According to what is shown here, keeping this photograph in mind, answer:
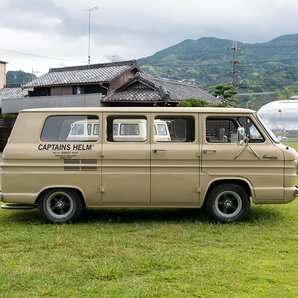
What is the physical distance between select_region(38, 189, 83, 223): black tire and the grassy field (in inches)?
9.1

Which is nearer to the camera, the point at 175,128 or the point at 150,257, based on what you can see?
the point at 150,257

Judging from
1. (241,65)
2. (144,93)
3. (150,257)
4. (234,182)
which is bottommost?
(150,257)

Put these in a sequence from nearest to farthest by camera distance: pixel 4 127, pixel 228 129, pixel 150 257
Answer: pixel 150 257 → pixel 228 129 → pixel 4 127

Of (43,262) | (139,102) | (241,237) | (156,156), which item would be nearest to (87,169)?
(156,156)

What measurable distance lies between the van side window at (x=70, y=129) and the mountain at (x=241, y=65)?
43713mm

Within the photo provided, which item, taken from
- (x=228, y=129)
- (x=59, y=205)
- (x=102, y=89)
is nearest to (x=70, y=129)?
(x=59, y=205)

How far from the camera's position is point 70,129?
7258 millimetres

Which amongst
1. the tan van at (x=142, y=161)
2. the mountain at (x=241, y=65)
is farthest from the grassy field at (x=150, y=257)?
the mountain at (x=241, y=65)

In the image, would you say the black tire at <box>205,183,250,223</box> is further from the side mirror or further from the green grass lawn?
the side mirror

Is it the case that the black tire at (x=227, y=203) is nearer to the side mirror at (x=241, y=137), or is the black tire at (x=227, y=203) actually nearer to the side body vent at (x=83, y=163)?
the side mirror at (x=241, y=137)

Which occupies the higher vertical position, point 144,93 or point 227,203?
point 144,93

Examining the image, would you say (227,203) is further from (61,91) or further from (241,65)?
(241,65)

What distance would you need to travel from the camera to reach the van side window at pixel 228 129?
23.8ft

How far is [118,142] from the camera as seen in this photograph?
23.5 feet
